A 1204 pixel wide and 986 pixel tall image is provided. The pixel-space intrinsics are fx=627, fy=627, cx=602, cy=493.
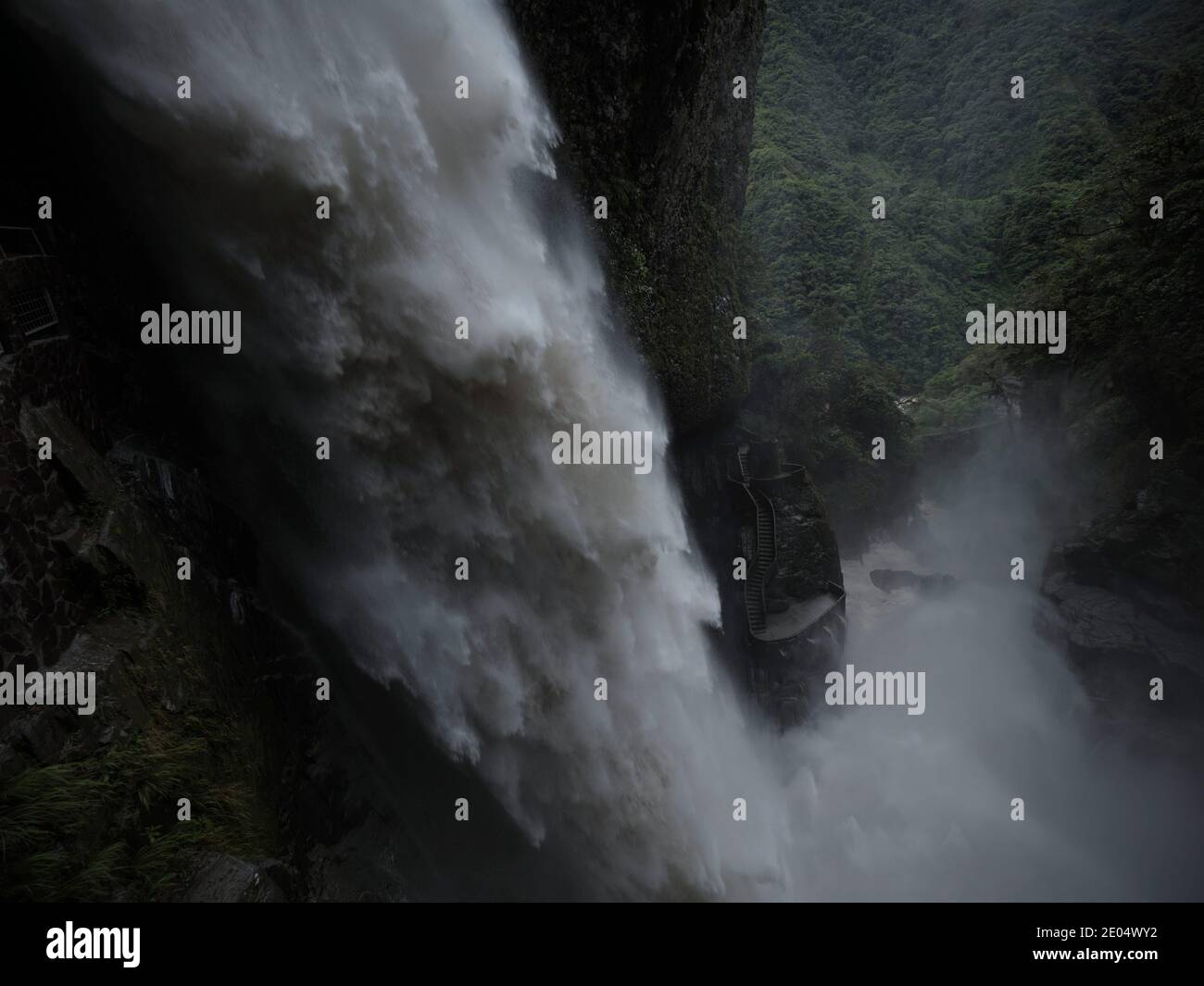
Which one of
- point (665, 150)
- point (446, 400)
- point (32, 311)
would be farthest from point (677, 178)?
point (32, 311)

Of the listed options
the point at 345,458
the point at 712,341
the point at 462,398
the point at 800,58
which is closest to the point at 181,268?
the point at 345,458

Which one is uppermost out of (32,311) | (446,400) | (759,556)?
(32,311)

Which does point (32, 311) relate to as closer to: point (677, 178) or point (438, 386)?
point (438, 386)

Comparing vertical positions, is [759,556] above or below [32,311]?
below

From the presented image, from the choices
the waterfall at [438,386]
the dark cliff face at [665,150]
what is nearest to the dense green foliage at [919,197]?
the dark cliff face at [665,150]

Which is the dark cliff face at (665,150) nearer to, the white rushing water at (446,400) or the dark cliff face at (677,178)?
the dark cliff face at (677,178)

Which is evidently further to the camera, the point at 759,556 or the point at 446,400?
the point at 759,556

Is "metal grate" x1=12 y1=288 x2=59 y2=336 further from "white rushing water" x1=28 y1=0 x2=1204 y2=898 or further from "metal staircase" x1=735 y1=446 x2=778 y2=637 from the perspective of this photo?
"metal staircase" x1=735 y1=446 x2=778 y2=637
